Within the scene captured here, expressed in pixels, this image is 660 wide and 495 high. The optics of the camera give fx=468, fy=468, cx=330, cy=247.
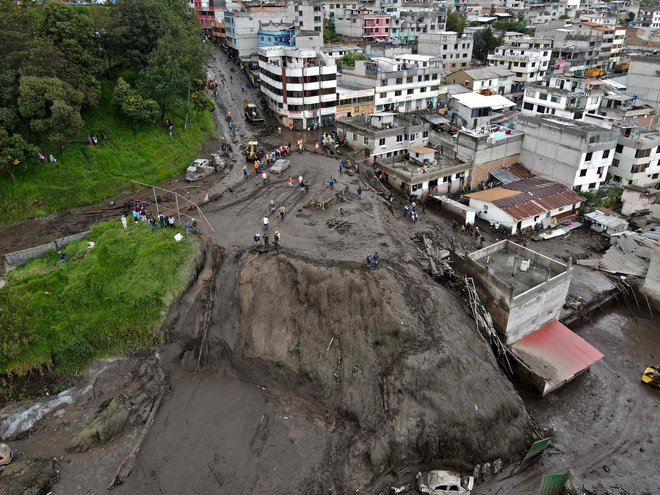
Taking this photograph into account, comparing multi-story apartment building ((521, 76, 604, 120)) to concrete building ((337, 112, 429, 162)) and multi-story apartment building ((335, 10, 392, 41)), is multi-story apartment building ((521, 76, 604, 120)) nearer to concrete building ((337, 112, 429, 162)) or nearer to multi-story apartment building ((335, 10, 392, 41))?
concrete building ((337, 112, 429, 162))

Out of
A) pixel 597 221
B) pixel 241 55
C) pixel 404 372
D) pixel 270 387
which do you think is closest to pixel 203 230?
pixel 270 387

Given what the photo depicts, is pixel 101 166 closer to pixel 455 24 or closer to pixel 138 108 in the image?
pixel 138 108

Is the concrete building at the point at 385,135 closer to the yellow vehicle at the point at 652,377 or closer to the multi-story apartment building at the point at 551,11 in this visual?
the yellow vehicle at the point at 652,377

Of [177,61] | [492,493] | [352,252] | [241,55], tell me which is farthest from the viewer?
[241,55]

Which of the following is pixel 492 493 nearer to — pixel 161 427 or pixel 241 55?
pixel 161 427

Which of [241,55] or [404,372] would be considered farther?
[241,55]

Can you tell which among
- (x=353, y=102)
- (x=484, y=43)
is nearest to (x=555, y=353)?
(x=353, y=102)

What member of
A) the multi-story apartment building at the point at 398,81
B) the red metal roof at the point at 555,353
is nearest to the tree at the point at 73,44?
the multi-story apartment building at the point at 398,81

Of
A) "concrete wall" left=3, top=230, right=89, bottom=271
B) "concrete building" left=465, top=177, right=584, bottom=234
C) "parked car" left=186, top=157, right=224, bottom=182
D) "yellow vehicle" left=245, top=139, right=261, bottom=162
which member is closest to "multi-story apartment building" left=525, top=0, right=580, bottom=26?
"concrete building" left=465, top=177, right=584, bottom=234
